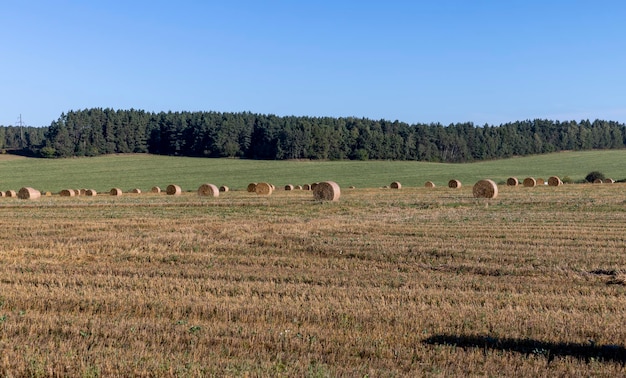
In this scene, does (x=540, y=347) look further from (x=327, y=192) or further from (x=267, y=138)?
(x=267, y=138)

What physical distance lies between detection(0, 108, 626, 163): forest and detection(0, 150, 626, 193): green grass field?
7771mm

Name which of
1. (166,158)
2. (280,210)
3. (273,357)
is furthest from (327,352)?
(166,158)

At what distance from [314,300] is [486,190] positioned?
2979 cm

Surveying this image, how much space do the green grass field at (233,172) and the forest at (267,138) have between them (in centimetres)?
777

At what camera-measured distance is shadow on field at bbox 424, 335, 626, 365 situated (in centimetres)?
743

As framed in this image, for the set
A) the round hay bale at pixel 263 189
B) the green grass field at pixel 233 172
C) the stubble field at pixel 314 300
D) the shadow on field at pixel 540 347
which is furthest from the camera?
the green grass field at pixel 233 172

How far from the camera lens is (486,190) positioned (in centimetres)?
3825

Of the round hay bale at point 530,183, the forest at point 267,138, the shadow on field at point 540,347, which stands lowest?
the shadow on field at point 540,347

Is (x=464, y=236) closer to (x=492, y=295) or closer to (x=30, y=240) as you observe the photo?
(x=492, y=295)

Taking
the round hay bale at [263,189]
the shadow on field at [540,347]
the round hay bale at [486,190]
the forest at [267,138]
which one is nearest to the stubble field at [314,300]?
the shadow on field at [540,347]

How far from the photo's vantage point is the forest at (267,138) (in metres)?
112

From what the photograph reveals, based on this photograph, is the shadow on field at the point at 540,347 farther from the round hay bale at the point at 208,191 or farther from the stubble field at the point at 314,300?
the round hay bale at the point at 208,191

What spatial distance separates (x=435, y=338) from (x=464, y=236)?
1108 centimetres

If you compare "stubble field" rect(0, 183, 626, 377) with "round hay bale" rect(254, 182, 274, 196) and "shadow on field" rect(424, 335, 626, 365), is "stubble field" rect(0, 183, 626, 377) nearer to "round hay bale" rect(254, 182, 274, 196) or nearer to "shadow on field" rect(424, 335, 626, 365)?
"shadow on field" rect(424, 335, 626, 365)
